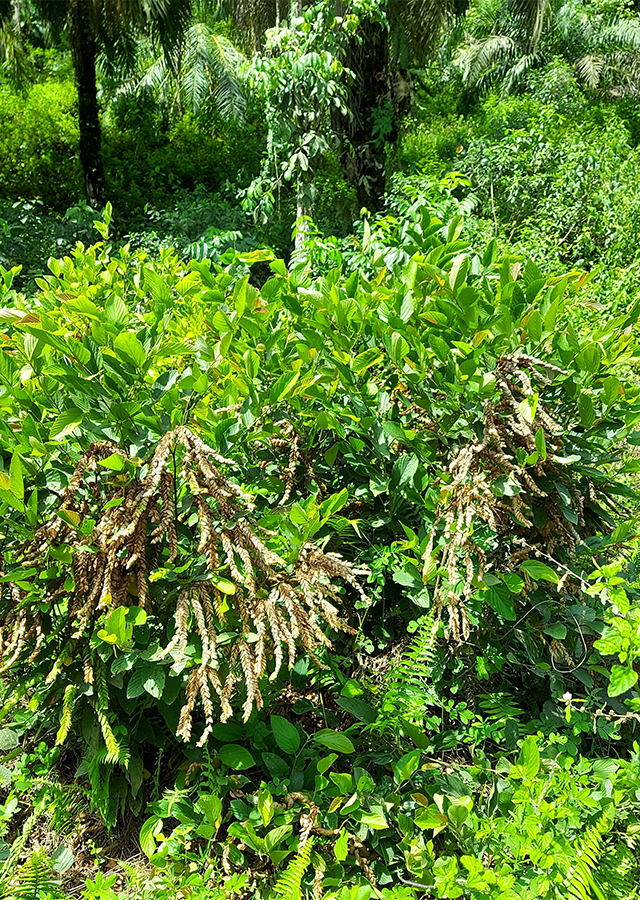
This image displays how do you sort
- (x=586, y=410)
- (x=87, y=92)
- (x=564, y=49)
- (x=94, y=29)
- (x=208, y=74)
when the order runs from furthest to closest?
(x=564, y=49)
(x=208, y=74)
(x=87, y=92)
(x=94, y=29)
(x=586, y=410)

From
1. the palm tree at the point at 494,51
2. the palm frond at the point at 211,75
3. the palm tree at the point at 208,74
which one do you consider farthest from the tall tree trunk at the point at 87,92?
the palm tree at the point at 494,51

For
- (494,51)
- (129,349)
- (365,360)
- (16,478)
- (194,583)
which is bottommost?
(194,583)

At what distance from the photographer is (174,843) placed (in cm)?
150

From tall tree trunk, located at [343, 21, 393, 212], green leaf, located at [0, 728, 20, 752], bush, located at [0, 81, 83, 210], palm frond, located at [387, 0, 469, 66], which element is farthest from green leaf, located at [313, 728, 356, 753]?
bush, located at [0, 81, 83, 210]

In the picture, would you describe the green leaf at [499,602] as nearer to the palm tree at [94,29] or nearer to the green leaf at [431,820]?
the green leaf at [431,820]

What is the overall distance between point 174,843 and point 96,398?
3.25 feet

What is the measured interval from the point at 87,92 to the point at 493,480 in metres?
9.18

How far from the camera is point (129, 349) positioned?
1.41 metres

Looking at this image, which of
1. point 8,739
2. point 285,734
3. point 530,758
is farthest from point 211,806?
point 530,758

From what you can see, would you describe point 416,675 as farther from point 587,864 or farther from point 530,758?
point 587,864

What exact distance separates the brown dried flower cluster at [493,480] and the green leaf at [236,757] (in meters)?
0.56

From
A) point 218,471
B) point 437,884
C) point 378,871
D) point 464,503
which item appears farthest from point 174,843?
point 464,503

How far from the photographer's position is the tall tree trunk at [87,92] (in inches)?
325

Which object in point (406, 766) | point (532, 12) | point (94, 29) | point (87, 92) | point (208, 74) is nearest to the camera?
point (406, 766)
